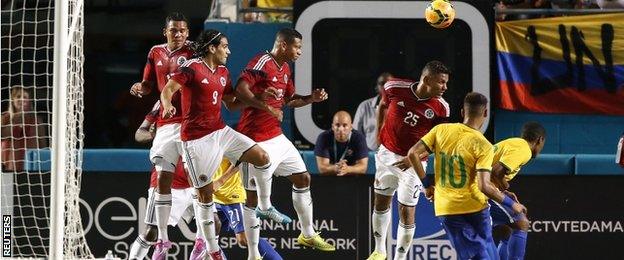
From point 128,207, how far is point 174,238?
0.57 metres

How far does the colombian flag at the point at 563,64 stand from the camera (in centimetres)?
2006

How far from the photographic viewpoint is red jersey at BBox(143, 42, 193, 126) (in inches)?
663

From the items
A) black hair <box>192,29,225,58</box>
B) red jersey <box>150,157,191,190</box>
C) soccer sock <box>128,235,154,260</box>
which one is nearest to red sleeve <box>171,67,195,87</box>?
black hair <box>192,29,225,58</box>

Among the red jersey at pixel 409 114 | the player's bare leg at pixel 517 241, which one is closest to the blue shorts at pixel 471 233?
the player's bare leg at pixel 517 241

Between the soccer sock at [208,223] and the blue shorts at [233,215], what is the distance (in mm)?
916

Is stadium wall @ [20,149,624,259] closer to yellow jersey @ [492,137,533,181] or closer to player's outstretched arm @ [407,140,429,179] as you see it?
yellow jersey @ [492,137,533,181]

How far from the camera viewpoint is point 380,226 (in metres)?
17.6

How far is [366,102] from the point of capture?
1969 centimetres

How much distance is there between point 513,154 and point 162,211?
10.8 feet

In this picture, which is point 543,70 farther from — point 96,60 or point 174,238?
point 96,60

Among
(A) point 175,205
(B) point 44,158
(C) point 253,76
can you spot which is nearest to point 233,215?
(A) point 175,205

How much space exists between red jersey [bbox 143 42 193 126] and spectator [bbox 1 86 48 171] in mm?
1826

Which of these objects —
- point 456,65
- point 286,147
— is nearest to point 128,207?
point 286,147

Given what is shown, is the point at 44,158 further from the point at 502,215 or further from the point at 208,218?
the point at 502,215
